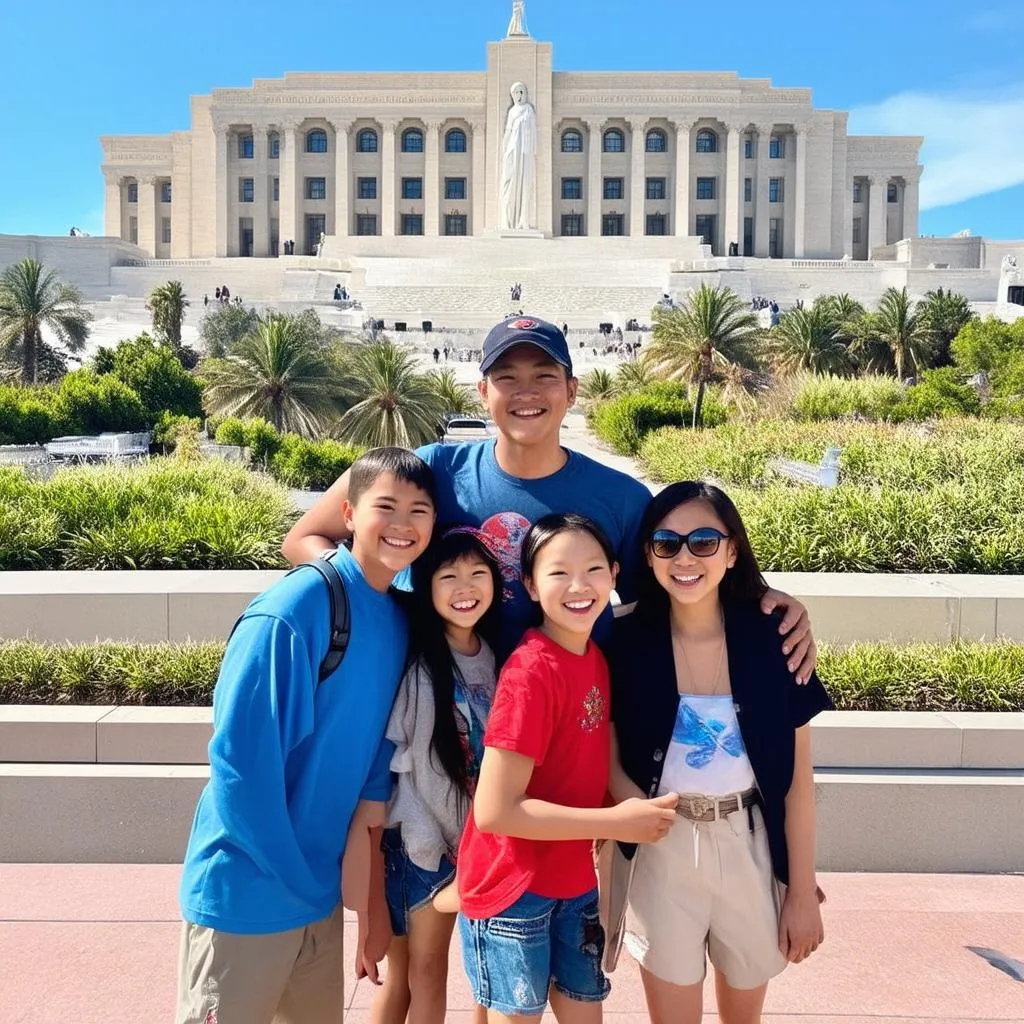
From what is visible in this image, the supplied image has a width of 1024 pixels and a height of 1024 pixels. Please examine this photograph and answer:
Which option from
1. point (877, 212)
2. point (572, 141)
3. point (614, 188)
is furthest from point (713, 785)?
point (877, 212)

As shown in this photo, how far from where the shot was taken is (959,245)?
61969 mm

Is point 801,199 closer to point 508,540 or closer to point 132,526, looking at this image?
point 132,526

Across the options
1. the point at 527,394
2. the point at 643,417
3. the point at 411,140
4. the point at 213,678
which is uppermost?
the point at 411,140

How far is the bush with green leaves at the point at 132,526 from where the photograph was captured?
754 cm

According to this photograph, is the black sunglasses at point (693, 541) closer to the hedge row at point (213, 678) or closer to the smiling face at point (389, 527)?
the smiling face at point (389, 527)

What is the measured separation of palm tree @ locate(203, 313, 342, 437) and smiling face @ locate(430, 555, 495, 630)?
64.3 feet

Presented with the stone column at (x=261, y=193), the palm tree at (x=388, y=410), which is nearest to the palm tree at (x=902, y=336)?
the palm tree at (x=388, y=410)

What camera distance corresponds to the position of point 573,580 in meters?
2.43

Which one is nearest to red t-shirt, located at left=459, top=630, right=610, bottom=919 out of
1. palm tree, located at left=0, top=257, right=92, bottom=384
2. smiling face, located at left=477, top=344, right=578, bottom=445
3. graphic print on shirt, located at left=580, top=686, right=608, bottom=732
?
graphic print on shirt, located at left=580, top=686, right=608, bottom=732

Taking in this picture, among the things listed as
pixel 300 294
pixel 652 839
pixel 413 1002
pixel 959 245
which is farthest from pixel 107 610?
pixel 959 245

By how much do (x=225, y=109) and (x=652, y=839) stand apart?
2974 inches

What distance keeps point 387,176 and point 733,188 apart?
2461 cm

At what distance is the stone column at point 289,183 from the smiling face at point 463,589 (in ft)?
233

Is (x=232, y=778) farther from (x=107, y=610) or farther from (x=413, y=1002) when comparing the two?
(x=107, y=610)
